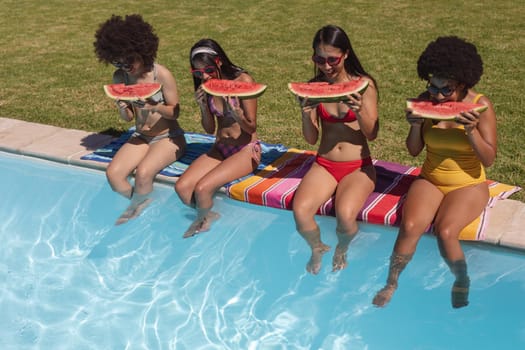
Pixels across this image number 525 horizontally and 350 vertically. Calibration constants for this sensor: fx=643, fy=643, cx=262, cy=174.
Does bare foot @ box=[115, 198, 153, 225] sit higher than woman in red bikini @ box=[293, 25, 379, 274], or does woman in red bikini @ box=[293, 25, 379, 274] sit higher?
woman in red bikini @ box=[293, 25, 379, 274]

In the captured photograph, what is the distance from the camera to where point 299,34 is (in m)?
12.1

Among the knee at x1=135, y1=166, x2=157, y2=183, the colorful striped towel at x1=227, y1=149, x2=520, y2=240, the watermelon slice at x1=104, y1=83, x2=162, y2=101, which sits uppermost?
the watermelon slice at x1=104, y1=83, x2=162, y2=101

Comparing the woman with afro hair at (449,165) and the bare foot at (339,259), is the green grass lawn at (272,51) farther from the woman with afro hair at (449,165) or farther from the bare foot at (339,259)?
the bare foot at (339,259)

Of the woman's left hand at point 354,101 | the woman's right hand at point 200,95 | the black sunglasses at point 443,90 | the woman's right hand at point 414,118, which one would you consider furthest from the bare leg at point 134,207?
the black sunglasses at point 443,90

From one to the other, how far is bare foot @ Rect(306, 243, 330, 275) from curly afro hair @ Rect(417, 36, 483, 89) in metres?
1.75

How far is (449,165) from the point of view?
5.16 m

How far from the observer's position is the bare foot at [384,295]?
5141 millimetres

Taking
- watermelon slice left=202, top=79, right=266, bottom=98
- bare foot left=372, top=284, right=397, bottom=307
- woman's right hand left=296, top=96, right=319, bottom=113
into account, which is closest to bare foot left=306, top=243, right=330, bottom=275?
bare foot left=372, top=284, right=397, bottom=307

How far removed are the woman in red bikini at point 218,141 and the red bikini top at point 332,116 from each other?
725 millimetres

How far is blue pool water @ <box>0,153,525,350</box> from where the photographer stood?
504 cm

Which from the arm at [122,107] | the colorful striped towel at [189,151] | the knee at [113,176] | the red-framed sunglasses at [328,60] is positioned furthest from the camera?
the colorful striped towel at [189,151]

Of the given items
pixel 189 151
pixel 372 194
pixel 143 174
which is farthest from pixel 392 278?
pixel 189 151

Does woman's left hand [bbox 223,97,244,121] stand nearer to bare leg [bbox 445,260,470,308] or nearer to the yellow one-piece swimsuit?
the yellow one-piece swimsuit

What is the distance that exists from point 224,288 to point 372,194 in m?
1.56
